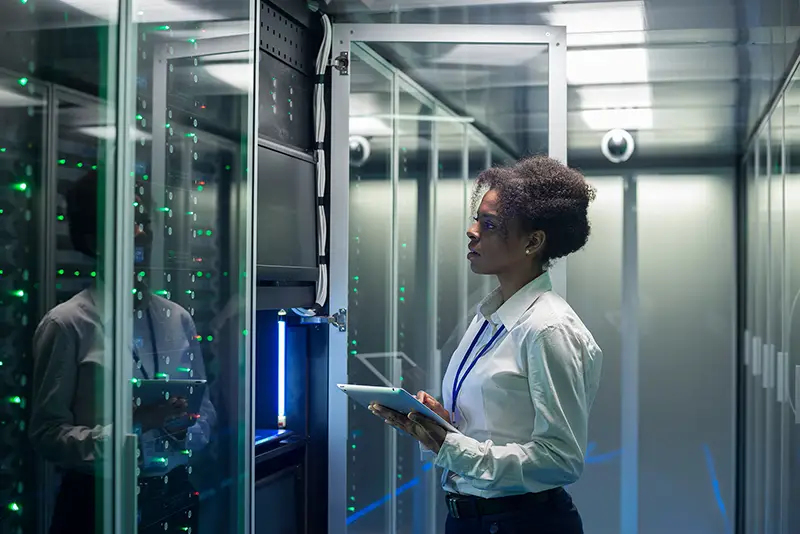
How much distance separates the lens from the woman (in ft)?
5.62

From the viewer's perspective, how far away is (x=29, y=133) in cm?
129

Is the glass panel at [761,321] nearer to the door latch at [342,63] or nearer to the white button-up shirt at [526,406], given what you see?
the door latch at [342,63]

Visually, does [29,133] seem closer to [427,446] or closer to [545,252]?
[427,446]

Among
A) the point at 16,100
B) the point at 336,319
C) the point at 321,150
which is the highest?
the point at 321,150

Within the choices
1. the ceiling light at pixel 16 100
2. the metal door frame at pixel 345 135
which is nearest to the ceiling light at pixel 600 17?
the metal door frame at pixel 345 135

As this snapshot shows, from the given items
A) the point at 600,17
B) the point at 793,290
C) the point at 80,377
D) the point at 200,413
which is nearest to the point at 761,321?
the point at 793,290

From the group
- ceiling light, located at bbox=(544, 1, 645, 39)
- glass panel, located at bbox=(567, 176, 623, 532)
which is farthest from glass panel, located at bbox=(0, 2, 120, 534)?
glass panel, located at bbox=(567, 176, 623, 532)

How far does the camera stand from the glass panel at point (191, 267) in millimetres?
1670

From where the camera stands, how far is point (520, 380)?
1771 mm

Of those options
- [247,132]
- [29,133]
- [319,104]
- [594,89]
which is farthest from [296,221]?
[594,89]

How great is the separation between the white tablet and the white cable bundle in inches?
43.7

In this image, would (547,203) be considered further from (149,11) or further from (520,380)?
(149,11)

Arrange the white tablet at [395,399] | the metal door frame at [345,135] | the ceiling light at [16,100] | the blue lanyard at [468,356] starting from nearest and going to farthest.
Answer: the ceiling light at [16,100] < the white tablet at [395,399] < the blue lanyard at [468,356] < the metal door frame at [345,135]

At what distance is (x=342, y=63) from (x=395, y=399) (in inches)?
61.4
